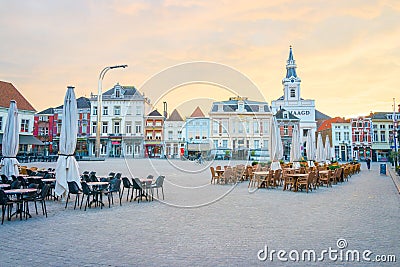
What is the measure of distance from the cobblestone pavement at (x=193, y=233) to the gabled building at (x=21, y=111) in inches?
1254

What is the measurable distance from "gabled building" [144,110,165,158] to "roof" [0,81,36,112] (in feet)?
49.6

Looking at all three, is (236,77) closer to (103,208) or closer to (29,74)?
(103,208)

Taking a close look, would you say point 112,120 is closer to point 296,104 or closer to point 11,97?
point 11,97

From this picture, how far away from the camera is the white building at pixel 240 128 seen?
40469 mm

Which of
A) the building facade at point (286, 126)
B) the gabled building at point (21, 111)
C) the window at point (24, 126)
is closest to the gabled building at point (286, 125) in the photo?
the building facade at point (286, 126)

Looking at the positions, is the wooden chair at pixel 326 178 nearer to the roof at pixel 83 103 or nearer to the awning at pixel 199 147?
the awning at pixel 199 147

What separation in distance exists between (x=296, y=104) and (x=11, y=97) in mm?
48297

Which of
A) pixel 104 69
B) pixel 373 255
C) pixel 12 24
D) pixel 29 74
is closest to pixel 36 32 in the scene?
pixel 12 24

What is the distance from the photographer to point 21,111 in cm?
3603

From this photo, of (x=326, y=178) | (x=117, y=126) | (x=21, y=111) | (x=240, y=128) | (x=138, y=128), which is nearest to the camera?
(x=326, y=178)

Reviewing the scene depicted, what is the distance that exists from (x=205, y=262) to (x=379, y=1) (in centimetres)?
1281

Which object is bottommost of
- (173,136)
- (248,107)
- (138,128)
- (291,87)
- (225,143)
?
(225,143)

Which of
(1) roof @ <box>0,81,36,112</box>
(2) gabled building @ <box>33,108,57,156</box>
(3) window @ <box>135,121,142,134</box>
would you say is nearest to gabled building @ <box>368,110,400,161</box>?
(3) window @ <box>135,121,142,134</box>

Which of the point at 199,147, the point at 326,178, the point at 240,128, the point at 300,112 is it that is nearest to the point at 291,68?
the point at 300,112
